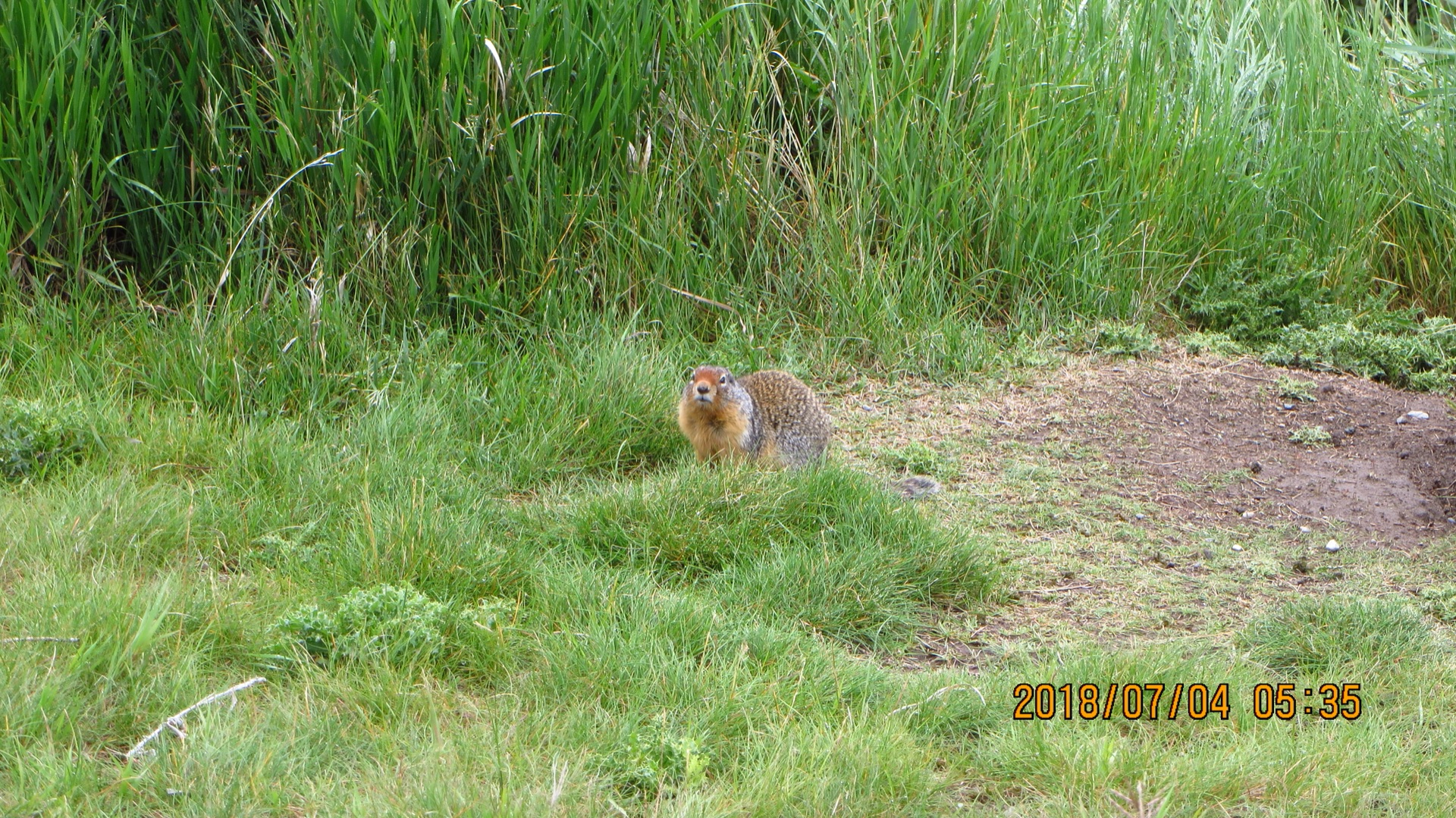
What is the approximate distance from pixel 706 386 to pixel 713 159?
204 cm

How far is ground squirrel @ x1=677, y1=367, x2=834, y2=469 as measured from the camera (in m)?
5.48

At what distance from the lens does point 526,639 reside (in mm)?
3938

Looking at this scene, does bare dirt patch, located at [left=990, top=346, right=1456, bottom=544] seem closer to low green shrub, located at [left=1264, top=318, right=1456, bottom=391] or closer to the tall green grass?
low green shrub, located at [left=1264, top=318, right=1456, bottom=391]

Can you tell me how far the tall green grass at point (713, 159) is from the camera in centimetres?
609

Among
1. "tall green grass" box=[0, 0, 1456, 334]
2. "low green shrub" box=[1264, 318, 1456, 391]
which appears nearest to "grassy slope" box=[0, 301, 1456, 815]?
"tall green grass" box=[0, 0, 1456, 334]

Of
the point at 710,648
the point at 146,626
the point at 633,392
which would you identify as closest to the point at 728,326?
the point at 633,392

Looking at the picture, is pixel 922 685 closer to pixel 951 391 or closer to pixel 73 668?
pixel 73 668

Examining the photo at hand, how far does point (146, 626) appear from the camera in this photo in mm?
3623

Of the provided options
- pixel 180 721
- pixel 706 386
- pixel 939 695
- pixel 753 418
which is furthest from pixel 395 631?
pixel 753 418

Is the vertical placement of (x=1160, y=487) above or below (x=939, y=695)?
below

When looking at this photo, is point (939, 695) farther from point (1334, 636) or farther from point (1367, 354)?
point (1367, 354)

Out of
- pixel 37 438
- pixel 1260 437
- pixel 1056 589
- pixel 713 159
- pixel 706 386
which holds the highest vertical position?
pixel 713 159

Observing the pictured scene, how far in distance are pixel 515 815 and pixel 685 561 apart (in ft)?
5.75
